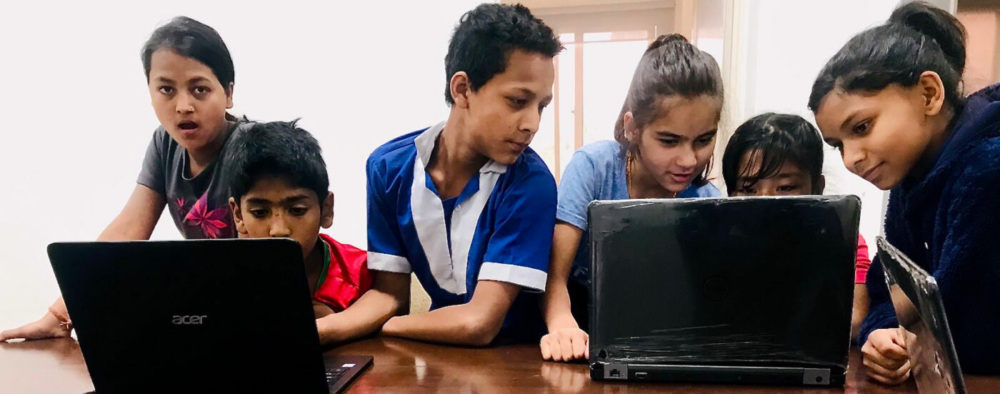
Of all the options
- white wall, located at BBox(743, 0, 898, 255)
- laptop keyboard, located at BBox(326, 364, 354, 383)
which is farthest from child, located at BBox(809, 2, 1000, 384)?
laptop keyboard, located at BBox(326, 364, 354, 383)

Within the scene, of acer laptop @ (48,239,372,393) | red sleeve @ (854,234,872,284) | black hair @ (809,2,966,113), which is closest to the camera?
acer laptop @ (48,239,372,393)

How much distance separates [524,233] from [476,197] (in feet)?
0.37

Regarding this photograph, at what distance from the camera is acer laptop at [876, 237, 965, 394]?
0.40m

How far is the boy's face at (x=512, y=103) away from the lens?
0.89 metres

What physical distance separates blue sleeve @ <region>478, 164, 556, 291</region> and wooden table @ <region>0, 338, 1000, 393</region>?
0.38ft

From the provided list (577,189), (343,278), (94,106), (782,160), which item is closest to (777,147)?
(782,160)

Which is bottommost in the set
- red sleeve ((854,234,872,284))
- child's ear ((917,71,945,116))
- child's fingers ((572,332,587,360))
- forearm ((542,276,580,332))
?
child's fingers ((572,332,587,360))

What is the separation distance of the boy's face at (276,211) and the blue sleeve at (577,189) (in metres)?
0.44

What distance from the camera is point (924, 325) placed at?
1.45 feet

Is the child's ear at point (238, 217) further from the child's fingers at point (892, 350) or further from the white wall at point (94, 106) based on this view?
the child's fingers at point (892, 350)

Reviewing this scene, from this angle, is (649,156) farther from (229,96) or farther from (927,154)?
(229,96)

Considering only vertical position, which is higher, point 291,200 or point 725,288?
point 291,200

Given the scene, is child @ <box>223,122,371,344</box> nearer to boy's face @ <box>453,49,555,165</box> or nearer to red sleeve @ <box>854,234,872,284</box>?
boy's face @ <box>453,49,555,165</box>

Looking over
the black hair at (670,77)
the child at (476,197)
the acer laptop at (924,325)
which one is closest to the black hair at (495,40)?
the child at (476,197)
